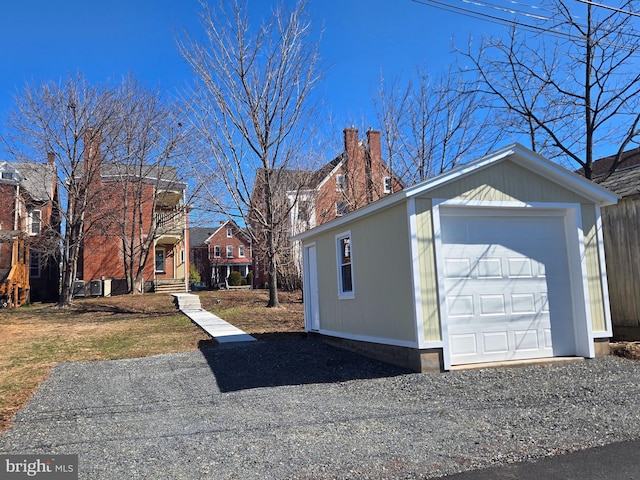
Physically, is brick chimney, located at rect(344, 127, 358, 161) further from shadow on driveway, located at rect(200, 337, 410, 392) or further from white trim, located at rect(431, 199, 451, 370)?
white trim, located at rect(431, 199, 451, 370)

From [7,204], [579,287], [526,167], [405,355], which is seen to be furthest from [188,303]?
[579,287]

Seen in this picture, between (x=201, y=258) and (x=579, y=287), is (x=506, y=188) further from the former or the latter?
(x=201, y=258)

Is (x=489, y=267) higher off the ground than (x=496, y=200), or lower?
lower

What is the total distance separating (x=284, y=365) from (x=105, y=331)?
23.7ft

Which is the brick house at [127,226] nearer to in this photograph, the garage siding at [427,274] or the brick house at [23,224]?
the brick house at [23,224]

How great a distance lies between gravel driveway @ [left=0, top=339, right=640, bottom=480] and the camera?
432cm

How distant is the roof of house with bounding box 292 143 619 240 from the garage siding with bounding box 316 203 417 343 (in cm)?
21

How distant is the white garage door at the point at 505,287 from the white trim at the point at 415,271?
1.94 ft

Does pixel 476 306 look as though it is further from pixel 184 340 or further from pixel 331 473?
pixel 184 340

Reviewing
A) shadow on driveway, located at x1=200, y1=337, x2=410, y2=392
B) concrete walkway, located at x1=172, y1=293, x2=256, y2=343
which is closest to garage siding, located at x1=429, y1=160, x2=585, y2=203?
shadow on driveway, located at x1=200, y1=337, x2=410, y2=392

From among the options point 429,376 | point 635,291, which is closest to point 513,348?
point 429,376

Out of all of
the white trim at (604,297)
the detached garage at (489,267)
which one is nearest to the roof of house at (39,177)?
the detached garage at (489,267)

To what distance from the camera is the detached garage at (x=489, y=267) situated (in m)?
7.62

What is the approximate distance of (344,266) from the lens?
10016 mm
